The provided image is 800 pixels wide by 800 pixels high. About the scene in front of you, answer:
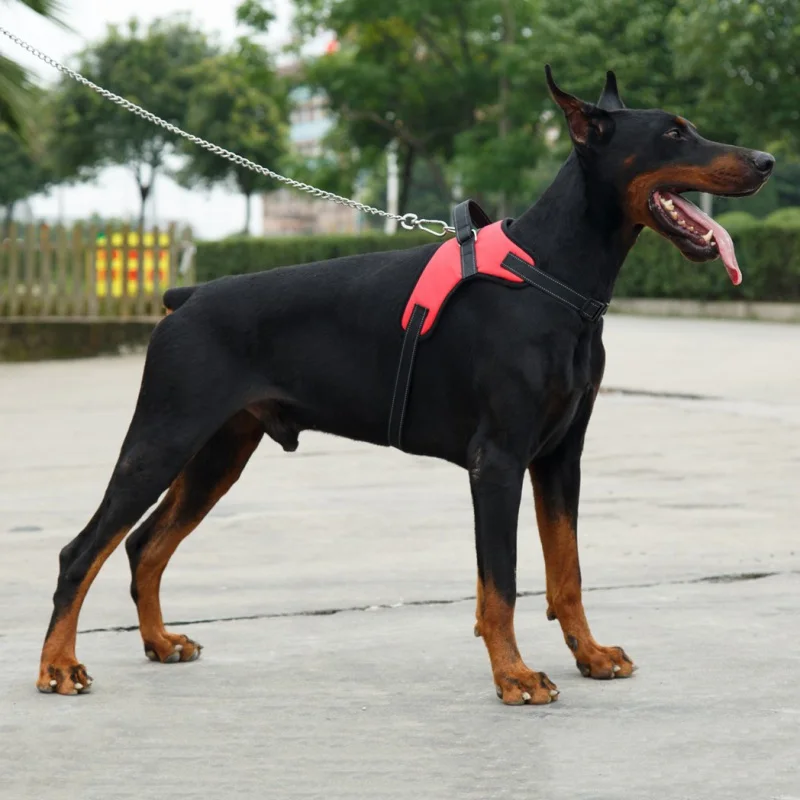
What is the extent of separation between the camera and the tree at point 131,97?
2327 inches

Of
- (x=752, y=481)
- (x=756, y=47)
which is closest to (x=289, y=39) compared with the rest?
(x=756, y=47)

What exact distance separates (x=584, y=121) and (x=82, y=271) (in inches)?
597

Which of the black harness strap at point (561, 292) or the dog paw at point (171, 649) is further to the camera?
the dog paw at point (171, 649)

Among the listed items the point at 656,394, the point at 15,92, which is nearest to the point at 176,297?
the point at 656,394

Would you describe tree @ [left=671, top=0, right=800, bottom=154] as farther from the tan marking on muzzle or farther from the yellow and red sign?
the tan marking on muzzle

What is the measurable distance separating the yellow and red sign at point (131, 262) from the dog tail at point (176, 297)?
Result: 14.2 metres

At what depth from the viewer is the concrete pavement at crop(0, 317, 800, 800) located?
381 cm

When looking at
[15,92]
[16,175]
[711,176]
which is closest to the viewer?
[711,176]

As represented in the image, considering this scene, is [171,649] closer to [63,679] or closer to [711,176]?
[63,679]

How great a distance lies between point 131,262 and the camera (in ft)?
63.4

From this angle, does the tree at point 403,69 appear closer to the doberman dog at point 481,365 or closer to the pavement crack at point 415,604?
the pavement crack at point 415,604

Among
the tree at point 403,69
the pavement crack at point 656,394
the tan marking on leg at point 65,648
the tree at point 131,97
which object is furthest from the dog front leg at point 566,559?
the tree at point 131,97

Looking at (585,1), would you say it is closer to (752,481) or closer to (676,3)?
(676,3)

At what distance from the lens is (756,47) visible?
30.8 meters
